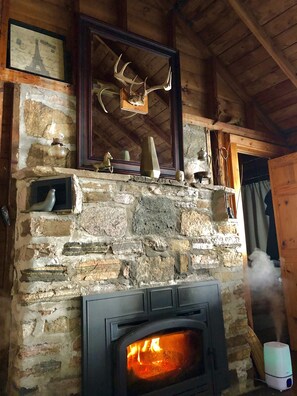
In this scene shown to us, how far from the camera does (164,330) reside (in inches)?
80.0

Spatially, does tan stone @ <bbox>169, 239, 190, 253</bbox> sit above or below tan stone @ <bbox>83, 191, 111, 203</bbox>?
below

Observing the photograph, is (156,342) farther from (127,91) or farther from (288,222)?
(288,222)

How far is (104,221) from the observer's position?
193 cm

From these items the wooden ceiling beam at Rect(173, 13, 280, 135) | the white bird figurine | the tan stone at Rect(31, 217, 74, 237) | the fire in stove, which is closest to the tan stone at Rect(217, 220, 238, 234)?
the fire in stove

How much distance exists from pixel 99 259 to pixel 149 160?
2.64 ft

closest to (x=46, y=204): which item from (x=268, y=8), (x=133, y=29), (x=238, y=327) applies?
(x=238, y=327)

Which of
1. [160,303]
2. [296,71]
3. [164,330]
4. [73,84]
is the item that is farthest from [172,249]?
[296,71]

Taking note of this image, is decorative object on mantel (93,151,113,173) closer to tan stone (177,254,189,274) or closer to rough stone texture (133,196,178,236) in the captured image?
rough stone texture (133,196,178,236)

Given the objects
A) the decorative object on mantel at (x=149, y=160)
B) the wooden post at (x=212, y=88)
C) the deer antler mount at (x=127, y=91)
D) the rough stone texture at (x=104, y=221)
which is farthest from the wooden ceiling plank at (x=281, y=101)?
the rough stone texture at (x=104, y=221)

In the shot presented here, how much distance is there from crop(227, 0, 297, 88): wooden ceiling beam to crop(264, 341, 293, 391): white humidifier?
2261 mm

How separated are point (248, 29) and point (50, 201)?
245 cm

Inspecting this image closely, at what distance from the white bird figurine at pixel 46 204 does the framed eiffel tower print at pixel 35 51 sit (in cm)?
95

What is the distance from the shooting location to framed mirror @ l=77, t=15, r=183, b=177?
7.49 feet

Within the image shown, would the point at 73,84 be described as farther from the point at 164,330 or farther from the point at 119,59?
the point at 164,330
